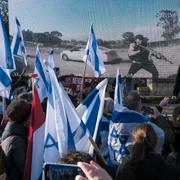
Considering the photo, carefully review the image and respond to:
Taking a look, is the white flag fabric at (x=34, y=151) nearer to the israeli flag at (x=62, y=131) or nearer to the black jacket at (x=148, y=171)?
the israeli flag at (x=62, y=131)

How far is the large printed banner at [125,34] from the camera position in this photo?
33.8 meters

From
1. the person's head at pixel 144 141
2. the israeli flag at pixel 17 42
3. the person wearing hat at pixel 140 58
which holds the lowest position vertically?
the person wearing hat at pixel 140 58

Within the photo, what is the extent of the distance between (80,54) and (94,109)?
3082 cm

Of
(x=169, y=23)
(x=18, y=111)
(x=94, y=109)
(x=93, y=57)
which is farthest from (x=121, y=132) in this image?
(x=169, y=23)

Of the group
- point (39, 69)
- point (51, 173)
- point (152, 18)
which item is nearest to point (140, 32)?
point (152, 18)

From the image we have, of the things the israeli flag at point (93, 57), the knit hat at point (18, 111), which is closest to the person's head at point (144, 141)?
the knit hat at point (18, 111)

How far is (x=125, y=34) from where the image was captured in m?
34.4

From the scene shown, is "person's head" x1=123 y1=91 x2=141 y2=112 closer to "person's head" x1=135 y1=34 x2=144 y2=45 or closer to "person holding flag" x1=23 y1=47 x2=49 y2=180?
"person holding flag" x1=23 y1=47 x2=49 y2=180

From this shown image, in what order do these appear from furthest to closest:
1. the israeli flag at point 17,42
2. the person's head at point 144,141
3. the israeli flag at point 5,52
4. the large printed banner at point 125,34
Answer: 1. the large printed banner at point 125,34
2. the israeli flag at point 17,42
3. the israeli flag at point 5,52
4. the person's head at point 144,141

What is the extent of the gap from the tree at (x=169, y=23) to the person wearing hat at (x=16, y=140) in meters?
29.6

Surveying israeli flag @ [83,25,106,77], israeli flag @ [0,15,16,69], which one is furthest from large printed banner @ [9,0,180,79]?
israeli flag @ [0,15,16,69]

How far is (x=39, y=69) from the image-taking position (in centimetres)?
796

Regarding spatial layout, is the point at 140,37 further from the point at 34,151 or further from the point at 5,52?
the point at 34,151

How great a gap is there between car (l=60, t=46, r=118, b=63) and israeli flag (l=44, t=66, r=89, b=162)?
30740mm
